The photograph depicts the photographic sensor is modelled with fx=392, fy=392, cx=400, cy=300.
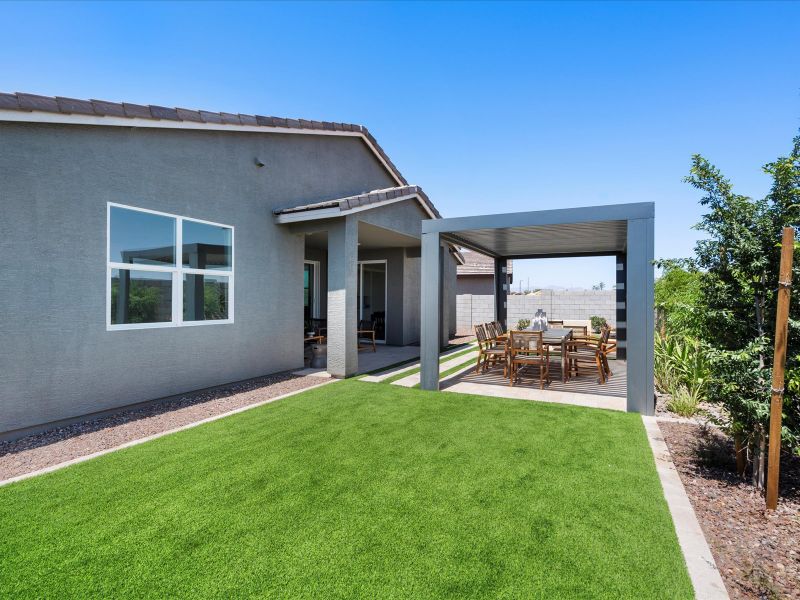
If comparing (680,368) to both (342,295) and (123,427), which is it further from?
(123,427)

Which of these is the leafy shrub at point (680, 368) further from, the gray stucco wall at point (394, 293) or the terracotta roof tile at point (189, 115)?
the terracotta roof tile at point (189, 115)

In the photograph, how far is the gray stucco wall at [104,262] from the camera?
508cm

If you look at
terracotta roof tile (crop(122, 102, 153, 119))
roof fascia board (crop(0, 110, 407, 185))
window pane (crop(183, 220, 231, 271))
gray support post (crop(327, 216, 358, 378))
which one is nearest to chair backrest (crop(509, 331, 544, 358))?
gray support post (crop(327, 216, 358, 378))

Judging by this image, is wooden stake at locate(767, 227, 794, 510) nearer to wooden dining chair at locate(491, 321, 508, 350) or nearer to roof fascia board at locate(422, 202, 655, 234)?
roof fascia board at locate(422, 202, 655, 234)

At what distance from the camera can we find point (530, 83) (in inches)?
465

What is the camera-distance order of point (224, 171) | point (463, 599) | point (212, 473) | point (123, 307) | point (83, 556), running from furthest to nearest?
point (224, 171) < point (123, 307) < point (212, 473) < point (83, 556) < point (463, 599)

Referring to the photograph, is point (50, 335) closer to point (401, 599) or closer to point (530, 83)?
point (401, 599)

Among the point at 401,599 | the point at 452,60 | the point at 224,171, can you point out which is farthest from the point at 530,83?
the point at 401,599

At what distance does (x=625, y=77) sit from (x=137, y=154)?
11.7 m

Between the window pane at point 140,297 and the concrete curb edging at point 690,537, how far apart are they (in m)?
7.48

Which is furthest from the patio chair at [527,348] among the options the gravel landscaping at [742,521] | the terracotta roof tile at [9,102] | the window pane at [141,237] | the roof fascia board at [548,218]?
the terracotta roof tile at [9,102]

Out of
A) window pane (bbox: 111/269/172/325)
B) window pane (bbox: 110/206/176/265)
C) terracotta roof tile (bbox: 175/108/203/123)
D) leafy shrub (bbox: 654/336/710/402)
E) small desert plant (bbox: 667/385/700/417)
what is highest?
terracotta roof tile (bbox: 175/108/203/123)

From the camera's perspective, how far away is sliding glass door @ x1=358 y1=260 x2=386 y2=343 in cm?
1510

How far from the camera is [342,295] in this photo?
8742 millimetres
